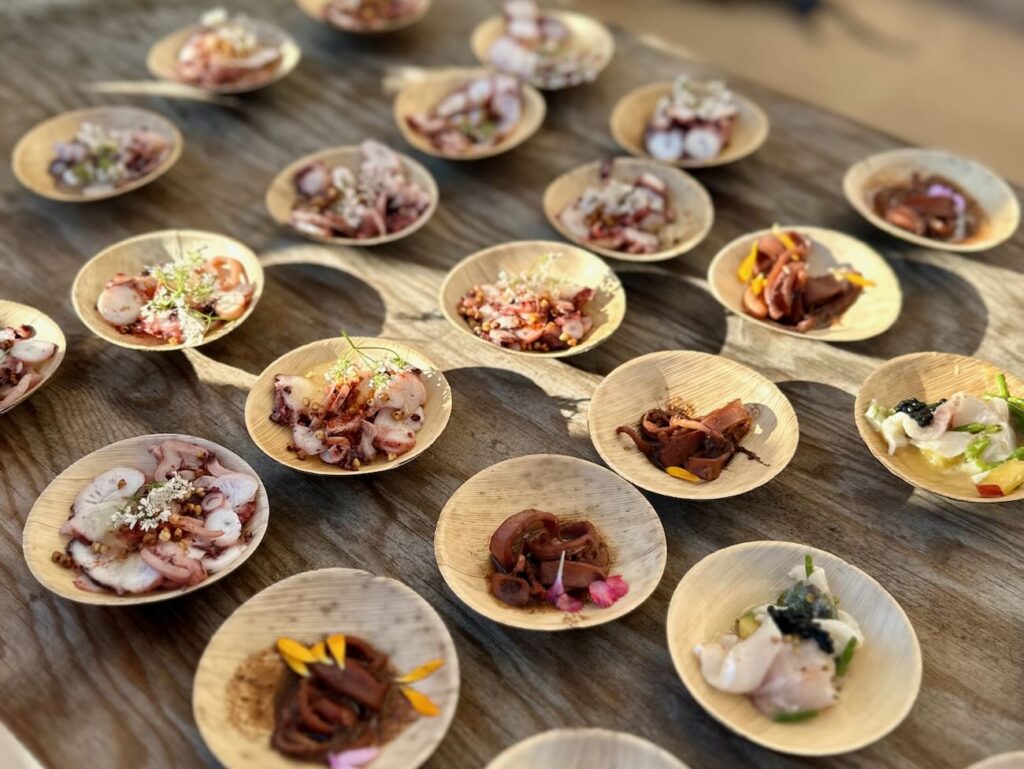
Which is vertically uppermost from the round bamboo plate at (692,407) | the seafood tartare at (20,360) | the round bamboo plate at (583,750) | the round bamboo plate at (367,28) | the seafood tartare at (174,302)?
the round bamboo plate at (367,28)

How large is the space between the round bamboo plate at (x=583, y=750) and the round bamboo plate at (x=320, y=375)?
0.84 metres

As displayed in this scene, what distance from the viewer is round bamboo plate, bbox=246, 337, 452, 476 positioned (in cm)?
258

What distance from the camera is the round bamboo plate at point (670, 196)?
3.32 metres

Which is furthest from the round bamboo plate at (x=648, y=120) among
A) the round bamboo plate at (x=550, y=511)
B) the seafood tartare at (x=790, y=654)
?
the seafood tartare at (x=790, y=654)

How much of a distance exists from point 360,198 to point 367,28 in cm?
134

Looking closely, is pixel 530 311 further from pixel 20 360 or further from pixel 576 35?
pixel 576 35

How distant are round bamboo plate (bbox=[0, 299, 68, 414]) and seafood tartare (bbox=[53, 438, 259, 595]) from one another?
1.79 ft

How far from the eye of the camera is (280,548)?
252 centimetres

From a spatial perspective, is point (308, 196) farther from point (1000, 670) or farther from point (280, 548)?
point (1000, 670)

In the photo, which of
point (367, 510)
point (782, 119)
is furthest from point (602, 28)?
point (367, 510)

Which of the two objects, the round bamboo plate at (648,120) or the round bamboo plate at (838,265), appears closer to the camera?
the round bamboo plate at (838,265)

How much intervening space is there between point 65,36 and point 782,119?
3.30 meters

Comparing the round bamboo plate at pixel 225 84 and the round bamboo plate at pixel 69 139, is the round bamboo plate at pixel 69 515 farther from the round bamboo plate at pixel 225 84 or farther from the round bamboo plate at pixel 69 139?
the round bamboo plate at pixel 225 84

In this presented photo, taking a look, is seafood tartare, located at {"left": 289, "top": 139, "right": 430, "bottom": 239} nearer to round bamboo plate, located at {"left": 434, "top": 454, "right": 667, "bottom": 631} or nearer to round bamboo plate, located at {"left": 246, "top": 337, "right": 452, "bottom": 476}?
round bamboo plate, located at {"left": 246, "top": 337, "right": 452, "bottom": 476}
